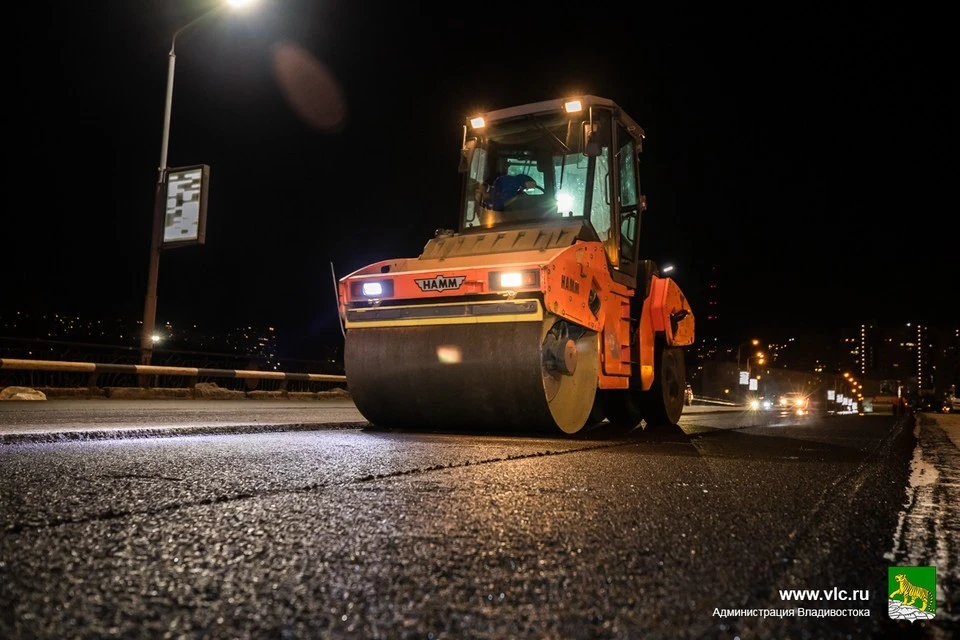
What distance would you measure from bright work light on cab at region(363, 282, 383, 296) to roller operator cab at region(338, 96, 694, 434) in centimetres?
1

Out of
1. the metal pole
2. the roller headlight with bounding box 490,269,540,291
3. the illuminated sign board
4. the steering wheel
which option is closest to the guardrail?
the metal pole

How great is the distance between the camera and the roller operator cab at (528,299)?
655cm

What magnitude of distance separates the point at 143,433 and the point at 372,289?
7.85 ft

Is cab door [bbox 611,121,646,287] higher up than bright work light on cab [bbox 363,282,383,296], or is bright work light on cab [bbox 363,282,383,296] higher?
cab door [bbox 611,121,646,287]

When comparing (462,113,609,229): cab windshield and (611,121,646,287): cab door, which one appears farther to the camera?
(611,121,646,287): cab door

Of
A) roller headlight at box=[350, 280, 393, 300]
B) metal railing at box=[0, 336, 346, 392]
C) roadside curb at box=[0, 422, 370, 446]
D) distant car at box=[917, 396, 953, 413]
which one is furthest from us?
distant car at box=[917, 396, 953, 413]

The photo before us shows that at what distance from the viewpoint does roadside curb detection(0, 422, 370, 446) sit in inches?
200

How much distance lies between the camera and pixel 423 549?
78.4 inches

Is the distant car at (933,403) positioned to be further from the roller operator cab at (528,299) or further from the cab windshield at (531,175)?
the cab windshield at (531,175)

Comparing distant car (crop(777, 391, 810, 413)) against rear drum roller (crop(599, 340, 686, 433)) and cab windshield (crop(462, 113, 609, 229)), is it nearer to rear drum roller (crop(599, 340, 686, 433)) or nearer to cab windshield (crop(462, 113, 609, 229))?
rear drum roller (crop(599, 340, 686, 433))

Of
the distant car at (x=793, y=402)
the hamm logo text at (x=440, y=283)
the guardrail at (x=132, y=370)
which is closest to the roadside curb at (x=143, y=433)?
the hamm logo text at (x=440, y=283)

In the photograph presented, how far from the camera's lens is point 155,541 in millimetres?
2008

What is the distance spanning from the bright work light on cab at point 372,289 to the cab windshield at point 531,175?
5.53 feet

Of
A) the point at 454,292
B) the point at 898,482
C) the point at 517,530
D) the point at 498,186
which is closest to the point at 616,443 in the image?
the point at 454,292
